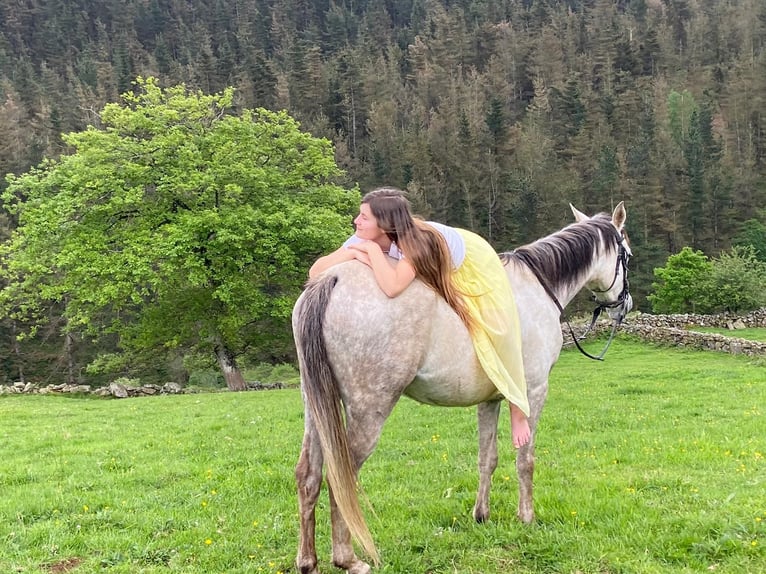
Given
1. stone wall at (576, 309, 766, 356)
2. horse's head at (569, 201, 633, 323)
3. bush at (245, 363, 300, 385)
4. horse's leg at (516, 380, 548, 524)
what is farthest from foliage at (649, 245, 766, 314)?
horse's leg at (516, 380, 548, 524)

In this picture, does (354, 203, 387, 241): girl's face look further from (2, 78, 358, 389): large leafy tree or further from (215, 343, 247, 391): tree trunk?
(215, 343, 247, 391): tree trunk

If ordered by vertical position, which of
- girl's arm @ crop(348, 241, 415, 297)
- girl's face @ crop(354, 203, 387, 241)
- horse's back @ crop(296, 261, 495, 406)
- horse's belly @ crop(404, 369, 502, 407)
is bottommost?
horse's belly @ crop(404, 369, 502, 407)

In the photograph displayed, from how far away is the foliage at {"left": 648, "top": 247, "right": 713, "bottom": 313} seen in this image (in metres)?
27.8

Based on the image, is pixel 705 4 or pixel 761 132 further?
pixel 705 4

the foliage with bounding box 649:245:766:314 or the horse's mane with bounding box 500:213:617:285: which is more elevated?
the horse's mane with bounding box 500:213:617:285

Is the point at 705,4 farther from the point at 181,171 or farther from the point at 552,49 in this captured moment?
the point at 181,171

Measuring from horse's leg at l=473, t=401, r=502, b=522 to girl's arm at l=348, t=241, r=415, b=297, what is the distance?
5.28 feet

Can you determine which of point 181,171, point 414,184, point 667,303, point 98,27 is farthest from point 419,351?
point 98,27

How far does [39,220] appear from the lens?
16.6 meters

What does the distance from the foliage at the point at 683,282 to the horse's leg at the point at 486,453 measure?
27.4 meters

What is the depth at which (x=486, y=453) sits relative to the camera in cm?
456

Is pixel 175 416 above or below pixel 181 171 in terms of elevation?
below

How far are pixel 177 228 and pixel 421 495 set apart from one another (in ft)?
45.7

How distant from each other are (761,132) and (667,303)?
3463 centimetres
